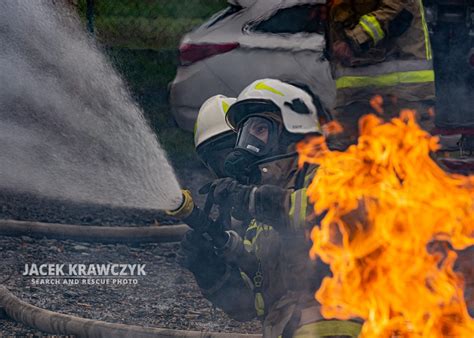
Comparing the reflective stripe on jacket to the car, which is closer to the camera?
the reflective stripe on jacket

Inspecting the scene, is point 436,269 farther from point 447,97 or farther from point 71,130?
point 71,130

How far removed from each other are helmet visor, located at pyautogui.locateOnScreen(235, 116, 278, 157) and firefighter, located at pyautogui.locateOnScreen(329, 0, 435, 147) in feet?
5.82

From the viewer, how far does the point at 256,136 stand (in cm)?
499

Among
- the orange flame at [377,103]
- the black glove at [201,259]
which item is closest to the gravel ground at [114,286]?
the orange flame at [377,103]

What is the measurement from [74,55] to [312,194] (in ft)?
14.3

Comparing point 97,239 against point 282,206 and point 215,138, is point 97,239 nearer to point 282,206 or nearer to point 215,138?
point 215,138

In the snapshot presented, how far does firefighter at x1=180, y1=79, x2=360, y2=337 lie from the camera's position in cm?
460

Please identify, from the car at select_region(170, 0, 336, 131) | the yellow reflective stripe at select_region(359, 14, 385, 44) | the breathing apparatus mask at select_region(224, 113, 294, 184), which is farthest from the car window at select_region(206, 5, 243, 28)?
the breathing apparatus mask at select_region(224, 113, 294, 184)

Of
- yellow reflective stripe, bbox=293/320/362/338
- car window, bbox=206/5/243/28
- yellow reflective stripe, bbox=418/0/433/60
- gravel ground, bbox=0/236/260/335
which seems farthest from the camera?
car window, bbox=206/5/243/28

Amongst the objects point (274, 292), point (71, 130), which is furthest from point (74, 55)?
point (274, 292)

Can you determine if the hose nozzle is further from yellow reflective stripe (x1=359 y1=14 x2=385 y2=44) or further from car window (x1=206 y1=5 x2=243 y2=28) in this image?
car window (x1=206 y1=5 x2=243 y2=28)

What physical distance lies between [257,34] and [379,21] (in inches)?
52.8

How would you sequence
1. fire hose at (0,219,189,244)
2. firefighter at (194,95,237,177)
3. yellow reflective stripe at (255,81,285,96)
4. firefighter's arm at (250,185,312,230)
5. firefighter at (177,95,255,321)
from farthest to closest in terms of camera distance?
fire hose at (0,219,189,244), firefighter at (194,95,237,177), yellow reflective stripe at (255,81,285,96), firefighter at (177,95,255,321), firefighter's arm at (250,185,312,230)

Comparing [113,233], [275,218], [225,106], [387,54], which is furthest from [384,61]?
[113,233]
